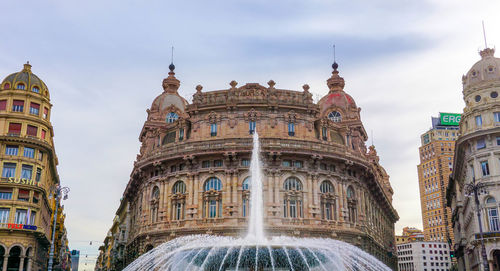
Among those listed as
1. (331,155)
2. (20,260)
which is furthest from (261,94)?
(20,260)

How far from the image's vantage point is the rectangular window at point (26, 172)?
48.6 metres

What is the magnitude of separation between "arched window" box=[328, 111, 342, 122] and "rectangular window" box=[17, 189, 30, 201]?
3629cm

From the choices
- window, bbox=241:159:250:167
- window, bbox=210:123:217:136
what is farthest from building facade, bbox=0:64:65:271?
window, bbox=241:159:250:167

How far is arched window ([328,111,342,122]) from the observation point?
63500 mm

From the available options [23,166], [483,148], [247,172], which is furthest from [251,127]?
[23,166]

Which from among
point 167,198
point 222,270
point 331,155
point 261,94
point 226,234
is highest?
point 261,94

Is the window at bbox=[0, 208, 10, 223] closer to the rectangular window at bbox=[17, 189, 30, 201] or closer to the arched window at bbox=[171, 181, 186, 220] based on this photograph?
the rectangular window at bbox=[17, 189, 30, 201]

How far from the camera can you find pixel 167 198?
47.7 meters

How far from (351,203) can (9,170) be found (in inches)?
1317

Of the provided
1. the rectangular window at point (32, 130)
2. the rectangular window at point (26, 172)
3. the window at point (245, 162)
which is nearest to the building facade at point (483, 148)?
the window at point (245, 162)

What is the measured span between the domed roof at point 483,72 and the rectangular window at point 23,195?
43015mm

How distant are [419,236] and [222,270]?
144m

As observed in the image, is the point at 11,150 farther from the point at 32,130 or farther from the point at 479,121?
the point at 479,121

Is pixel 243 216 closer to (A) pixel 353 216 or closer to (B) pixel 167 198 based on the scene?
(B) pixel 167 198
